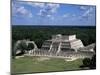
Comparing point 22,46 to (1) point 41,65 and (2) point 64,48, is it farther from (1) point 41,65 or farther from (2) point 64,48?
(2) point 64,48

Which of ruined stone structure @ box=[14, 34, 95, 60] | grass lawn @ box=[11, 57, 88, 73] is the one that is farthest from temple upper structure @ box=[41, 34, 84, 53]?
grass lawn @ box=[11, 57, 88, 73]

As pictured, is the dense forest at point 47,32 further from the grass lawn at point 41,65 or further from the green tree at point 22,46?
the grass lawn at point 41,65

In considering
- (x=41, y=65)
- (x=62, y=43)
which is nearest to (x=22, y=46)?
(x=41, y=65)

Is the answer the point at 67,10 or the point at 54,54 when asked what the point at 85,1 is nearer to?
the point at 67,10

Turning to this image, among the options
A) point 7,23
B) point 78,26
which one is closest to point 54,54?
point 78,26

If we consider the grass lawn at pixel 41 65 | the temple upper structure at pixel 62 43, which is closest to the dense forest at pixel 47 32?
the temple upper structure at pixel 62 43
